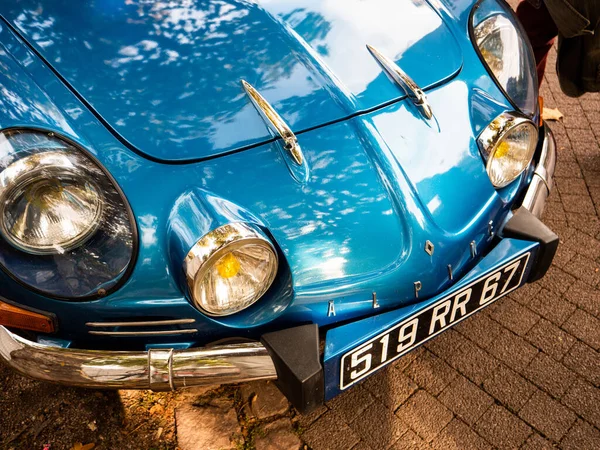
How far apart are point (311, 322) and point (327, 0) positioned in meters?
1.15

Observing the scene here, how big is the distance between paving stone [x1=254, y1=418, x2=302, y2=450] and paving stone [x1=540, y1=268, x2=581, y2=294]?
131cm

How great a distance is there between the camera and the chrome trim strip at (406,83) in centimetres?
173

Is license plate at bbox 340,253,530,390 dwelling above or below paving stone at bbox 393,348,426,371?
above

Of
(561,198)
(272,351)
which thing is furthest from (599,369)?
(272,351)

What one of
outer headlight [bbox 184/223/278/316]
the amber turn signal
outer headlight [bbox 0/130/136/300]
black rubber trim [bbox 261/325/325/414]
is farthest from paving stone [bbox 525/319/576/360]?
the amber turn signal

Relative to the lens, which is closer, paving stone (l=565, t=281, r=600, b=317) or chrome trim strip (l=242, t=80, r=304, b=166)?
chrome trim strip (l=242, t=80, r=304, b=166)

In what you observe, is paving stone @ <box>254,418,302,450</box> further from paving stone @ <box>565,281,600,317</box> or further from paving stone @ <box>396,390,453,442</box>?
paving stone @ <box>565,281,600,317</box>

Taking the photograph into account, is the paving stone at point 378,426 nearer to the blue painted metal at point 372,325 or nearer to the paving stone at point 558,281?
the blue painted metal at point 372,325

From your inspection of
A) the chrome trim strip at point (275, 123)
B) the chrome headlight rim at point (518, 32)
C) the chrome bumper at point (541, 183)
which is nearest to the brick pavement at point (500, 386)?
the chrome bumper at point (541, 183)

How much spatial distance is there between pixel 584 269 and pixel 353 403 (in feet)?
4.24

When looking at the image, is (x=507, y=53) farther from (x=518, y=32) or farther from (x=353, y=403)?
(x=353, y=403)

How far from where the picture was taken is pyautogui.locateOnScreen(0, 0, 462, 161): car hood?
1586 mm

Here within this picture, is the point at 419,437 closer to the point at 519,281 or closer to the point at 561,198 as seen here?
the point at 519,281

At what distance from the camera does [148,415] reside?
1.96m
